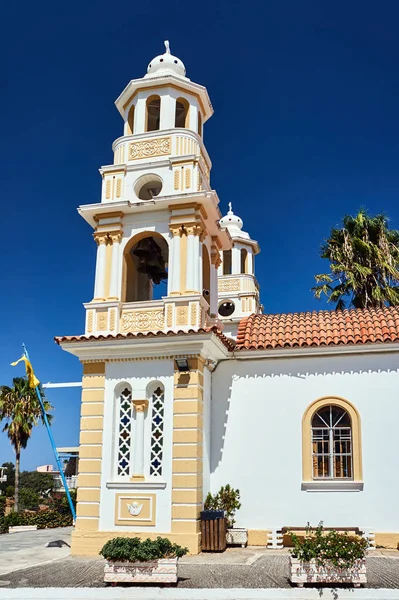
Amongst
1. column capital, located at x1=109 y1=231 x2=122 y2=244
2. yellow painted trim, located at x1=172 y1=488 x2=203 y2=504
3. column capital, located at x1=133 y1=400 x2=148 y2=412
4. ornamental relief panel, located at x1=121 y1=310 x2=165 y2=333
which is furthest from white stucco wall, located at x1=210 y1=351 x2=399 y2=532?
column capital, located at x1=109 y1=231 x2=122 y2=244

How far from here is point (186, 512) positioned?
13000 millimetres

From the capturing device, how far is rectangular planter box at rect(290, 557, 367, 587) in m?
9.61

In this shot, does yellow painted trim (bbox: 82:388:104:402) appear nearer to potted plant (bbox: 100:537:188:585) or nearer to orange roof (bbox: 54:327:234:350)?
orange roof (bbox: 54:327:234:350)

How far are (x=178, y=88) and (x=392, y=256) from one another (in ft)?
37.9

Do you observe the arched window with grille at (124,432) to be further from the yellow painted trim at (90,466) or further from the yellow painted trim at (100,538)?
the yellow painted trim at (100,538)

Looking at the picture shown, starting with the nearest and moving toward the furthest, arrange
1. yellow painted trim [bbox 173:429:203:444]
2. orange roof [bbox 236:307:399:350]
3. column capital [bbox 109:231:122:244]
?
yellow painted trim [bbox 173:429:203:444]
orange roof [bbox 236:307:399:350]
column capital [bbox 109:231:122:244]

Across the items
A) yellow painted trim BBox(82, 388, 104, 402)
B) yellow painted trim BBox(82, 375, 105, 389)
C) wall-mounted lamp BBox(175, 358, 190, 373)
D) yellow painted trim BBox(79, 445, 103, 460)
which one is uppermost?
wall-mounted lamp BBox(175, 358, 190, 373)

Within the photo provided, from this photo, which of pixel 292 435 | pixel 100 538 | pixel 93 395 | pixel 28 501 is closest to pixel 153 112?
pixel 93 395

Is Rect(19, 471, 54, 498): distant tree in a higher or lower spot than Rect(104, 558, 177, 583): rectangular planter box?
lower

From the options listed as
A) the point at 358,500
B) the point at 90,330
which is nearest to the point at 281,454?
the point at 358,500

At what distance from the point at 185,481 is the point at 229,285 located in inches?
618

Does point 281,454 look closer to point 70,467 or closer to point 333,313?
point 333,313

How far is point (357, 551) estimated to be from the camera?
9.68 meters

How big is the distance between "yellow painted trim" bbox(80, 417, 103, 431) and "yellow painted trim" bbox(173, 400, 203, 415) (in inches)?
68.4
